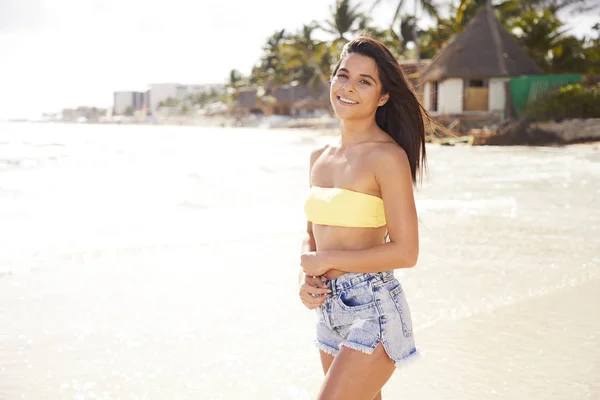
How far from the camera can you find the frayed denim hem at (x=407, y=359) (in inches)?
79.9

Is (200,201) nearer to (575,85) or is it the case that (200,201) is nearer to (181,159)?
(181,159)

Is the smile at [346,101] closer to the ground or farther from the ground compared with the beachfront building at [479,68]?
closer to the ground

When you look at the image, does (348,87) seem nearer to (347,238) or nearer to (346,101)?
(346,101)

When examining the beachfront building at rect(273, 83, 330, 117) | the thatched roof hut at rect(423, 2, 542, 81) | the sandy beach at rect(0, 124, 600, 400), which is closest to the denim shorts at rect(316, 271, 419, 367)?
the sandy beach at rect(0, 124, 600, 400)

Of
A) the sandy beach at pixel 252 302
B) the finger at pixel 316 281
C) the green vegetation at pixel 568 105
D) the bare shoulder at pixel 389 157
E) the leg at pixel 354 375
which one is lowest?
the sandy beach at pixel 252 302

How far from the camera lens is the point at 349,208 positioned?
81.1 inches

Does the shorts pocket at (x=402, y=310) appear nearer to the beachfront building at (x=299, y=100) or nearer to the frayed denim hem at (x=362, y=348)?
the frayed denim hem at (x=362, y=348)

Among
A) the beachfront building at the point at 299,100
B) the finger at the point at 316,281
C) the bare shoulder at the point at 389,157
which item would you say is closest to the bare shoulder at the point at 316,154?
→ the bare shoulder at the point at 389,157

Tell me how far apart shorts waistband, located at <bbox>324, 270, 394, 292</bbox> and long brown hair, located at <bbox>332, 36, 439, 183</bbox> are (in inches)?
14.9

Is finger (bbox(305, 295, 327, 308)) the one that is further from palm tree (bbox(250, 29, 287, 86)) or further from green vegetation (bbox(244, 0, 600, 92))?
palm tree (bbox(250, 29, 287, 86))

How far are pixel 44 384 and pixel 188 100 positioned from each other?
160m

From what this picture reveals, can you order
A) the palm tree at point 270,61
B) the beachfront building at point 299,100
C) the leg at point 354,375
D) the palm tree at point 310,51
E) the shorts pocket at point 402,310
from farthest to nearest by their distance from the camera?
1. the palm tree at point 270,61
2. the beachfront building at point 299,100
3. the palm tree at point 310,51
4. the shorts pocket at point 402,310
5. the leg at point 354,375

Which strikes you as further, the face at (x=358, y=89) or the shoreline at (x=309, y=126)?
the shoreline at (x=309, y=126)

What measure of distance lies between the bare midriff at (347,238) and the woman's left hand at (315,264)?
5cm
